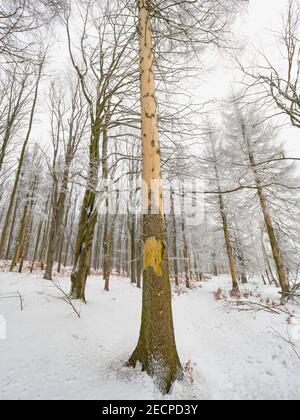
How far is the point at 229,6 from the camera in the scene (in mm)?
3715

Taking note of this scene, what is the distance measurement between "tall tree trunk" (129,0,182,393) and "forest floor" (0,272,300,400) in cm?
16

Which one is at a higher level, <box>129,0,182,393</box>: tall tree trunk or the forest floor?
<box>129,0,182,393</box>: tall tree trunk

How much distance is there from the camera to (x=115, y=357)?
3.01m

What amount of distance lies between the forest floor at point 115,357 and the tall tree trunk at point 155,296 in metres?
0.16

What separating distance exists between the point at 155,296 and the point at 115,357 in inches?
52.7

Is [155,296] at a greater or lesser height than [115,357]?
greater

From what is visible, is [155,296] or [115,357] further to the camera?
[115,357]

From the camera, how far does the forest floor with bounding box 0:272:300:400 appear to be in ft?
7.29

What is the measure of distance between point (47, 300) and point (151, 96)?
18.5 feet

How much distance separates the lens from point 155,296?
2.52m

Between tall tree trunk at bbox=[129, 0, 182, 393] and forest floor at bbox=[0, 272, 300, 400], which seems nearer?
forest floor at bbox=[0, 272, 300, 400]
